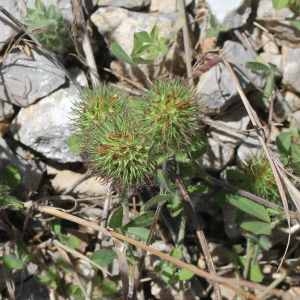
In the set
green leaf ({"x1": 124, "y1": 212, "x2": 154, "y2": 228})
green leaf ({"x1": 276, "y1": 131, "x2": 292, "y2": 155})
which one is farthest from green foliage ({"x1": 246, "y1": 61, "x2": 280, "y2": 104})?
green leaf ({"x1": 124, "y1": 212, "x2": 154, "y2": 228})

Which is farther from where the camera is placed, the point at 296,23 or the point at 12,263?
the point at 296,23

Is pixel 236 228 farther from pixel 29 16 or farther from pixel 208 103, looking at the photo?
pixel 29 16

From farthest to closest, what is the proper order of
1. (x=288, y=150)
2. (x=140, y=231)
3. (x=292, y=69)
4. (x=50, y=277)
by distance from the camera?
(x=292, y=69)
(x=50, y=277)
(x=288, y=150)
(x=140, y=231)

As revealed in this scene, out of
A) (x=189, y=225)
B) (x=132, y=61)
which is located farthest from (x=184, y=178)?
(x=132, y=61)

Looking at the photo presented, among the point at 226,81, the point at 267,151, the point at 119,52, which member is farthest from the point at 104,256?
the point at 226,81

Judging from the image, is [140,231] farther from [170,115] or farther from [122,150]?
[170,115]
